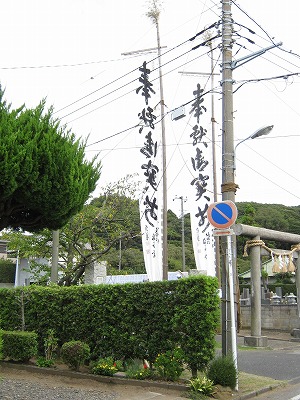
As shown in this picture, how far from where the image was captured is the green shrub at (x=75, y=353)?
1057 centimetres

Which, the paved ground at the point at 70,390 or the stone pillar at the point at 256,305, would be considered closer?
the paved ground at the point at 70,390

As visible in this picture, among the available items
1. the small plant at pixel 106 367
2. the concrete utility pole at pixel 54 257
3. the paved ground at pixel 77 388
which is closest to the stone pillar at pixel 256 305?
the paved ground at pixel 77 388

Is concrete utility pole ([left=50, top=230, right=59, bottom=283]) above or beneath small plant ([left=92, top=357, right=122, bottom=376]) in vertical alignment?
above

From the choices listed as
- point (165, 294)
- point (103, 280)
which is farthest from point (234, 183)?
point (103, 280)

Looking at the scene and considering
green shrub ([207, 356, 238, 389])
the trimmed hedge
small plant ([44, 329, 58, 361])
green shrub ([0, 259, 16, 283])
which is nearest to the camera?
green shrub ([207, 356, 238, 389])

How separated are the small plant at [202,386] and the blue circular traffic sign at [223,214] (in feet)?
9.85

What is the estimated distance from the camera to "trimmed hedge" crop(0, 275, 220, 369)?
948 cm

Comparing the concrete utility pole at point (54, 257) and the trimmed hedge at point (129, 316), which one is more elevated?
the concrete utility pole at point (54, 257)

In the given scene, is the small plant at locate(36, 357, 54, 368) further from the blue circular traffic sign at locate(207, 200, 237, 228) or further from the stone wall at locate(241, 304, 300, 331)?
the stone wall at locate(241, 304, 300, 331)

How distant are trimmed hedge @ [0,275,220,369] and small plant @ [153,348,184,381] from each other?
0.17 meters

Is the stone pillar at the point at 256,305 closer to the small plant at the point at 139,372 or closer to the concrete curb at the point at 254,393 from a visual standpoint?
the concrete curb at the point at 254,393

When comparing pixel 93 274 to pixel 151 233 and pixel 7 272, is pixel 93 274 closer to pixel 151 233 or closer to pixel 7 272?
pixel 151 233

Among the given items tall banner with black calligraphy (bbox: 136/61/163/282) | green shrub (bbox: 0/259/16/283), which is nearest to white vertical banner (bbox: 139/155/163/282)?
tall banner with black calligraphy (bbox: 136/61/163/282)

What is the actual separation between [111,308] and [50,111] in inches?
189
